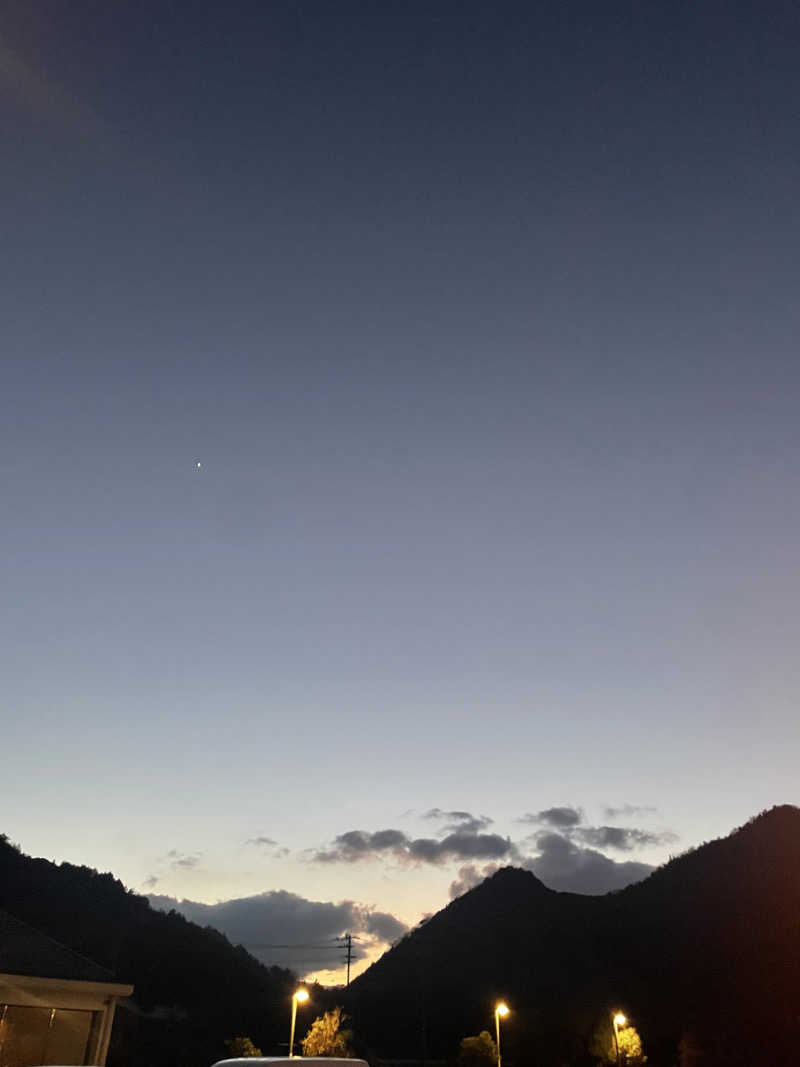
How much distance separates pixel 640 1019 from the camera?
10688 centimetres

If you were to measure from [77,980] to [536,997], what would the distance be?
347ft

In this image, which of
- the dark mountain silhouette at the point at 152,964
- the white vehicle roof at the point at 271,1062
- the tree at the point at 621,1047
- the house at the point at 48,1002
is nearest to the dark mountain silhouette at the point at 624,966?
the tree at the point at 621,1047

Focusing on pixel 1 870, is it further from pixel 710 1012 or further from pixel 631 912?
pixel 631 912

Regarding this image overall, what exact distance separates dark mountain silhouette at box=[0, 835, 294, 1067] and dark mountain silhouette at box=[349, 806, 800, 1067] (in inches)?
671

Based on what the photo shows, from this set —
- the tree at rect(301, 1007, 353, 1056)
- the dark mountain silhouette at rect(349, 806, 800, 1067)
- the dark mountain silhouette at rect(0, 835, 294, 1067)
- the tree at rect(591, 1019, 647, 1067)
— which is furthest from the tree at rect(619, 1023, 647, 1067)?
the dark mountain silhouette at rect(0, 835, 294, 1067)

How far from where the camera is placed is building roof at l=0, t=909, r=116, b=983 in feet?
92.4

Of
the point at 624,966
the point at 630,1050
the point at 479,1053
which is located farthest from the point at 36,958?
the point at 624,966

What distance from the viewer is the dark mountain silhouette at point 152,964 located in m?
91.3

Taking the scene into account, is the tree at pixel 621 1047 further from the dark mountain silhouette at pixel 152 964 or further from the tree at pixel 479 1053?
the dark mountain silhouette at pixel 152 964

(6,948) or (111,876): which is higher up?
(111,876)

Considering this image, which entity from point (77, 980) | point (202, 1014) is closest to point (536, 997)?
point (202, 1014)

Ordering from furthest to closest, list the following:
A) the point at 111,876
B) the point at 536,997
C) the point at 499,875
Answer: the point at 499,875, the point at 111,876, the point at 536,997

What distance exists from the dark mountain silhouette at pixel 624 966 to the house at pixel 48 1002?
65.1 meters

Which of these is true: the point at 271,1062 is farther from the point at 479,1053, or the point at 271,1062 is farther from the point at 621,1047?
the point at 479,1053
